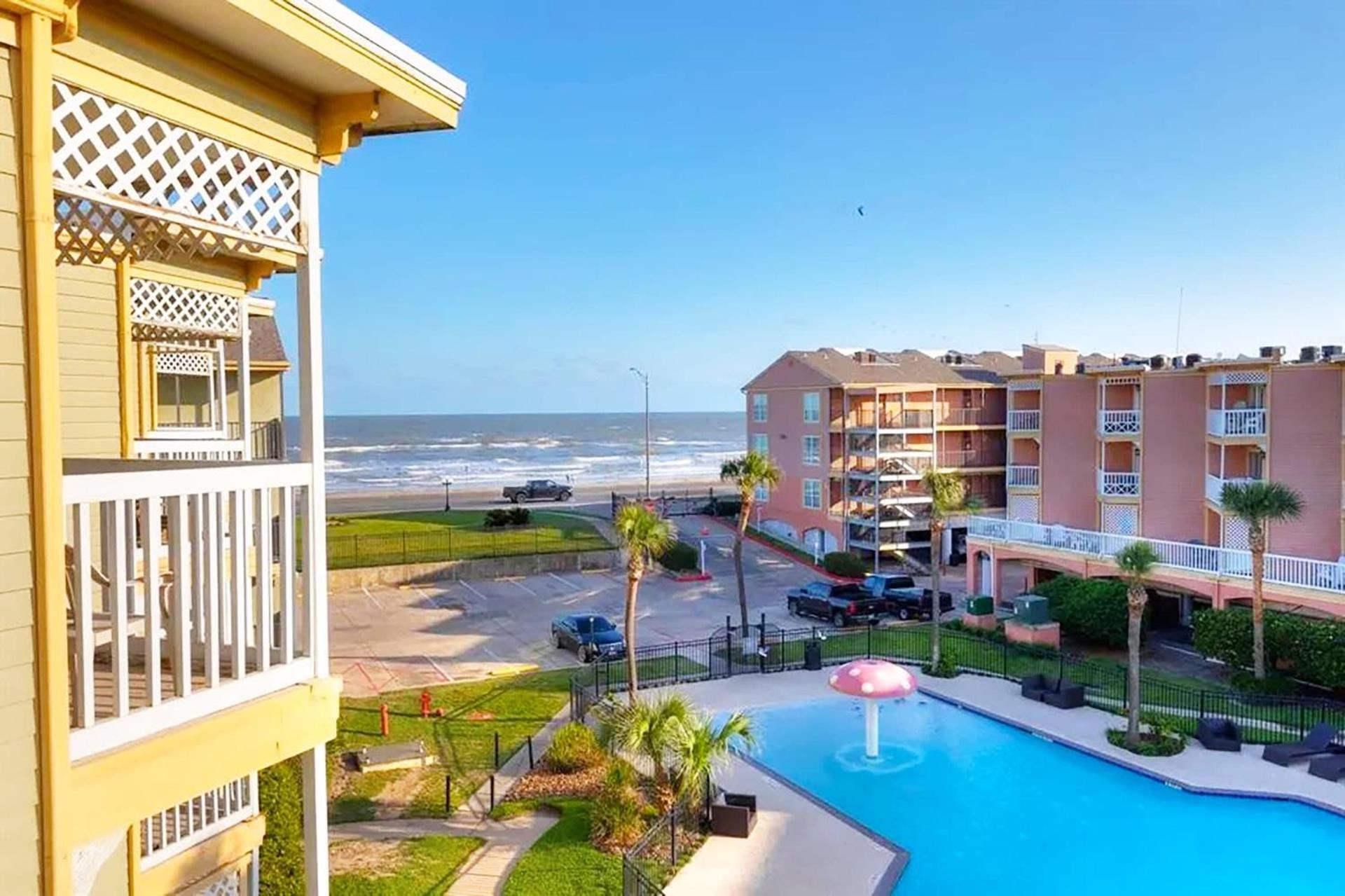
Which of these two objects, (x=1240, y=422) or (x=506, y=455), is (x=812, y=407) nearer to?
(x=1240, y=422)

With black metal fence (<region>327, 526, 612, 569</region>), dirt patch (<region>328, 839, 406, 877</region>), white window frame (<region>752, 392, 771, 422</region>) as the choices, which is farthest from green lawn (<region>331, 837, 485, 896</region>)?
white window frame (<region>752, 392, 771, 422</region>)

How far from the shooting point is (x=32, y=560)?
3.81 meters

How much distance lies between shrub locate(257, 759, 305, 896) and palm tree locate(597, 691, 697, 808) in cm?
522

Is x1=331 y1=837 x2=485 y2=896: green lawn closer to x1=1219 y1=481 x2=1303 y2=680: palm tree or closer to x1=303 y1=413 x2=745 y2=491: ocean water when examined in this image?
x1=1219 y1=481 x2=1303 y2=680: palm tree

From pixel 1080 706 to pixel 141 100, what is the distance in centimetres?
2331

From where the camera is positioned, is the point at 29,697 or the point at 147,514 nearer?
the point at 29,697

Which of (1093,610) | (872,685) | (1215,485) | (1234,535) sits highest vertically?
(1215,485)

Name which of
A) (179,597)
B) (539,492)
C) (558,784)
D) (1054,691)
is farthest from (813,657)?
(539,492)

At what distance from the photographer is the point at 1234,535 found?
30.4 meters

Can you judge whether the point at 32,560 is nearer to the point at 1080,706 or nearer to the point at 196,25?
the point at 196,25

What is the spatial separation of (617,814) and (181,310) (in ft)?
32.8

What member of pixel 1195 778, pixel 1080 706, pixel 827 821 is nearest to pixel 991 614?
pixel 1080 706

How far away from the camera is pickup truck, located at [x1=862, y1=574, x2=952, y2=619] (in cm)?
3309

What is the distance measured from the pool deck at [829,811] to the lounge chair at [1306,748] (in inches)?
7.0
